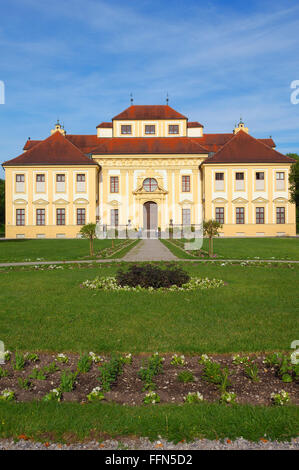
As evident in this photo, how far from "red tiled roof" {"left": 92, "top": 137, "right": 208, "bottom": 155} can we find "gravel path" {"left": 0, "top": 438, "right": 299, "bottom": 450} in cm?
4206

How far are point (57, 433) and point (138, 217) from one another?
1662 inches

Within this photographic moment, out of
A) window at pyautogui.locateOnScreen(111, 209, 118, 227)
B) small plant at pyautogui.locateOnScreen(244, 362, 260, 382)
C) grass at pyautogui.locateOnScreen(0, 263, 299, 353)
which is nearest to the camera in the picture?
small plant at pyautogui.locateOnScreen(244, 362, 260, 382)

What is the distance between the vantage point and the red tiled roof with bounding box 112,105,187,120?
156 ft

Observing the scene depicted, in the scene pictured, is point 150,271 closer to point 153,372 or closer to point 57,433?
point 153,372

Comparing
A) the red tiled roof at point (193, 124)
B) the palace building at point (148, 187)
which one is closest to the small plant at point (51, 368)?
the palace building at point (148, 187)

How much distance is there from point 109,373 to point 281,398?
189cm

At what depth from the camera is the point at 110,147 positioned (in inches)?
1772

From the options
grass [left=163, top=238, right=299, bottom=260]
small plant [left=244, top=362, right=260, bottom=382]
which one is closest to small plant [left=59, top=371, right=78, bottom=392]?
small plant [left=244, top=362, right=260, bottom=382]

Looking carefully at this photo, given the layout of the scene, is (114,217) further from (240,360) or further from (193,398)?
(193,398)

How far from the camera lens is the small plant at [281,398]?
3857 mm

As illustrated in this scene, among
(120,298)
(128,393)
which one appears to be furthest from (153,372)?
(120,298)

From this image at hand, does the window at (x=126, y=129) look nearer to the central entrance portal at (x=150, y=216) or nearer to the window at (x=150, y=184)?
the window at (x=150, y=184)

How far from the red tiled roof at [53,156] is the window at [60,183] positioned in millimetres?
1582

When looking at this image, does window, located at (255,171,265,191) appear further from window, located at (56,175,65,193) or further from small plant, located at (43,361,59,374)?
small plant, located at (43,361,59,374)
